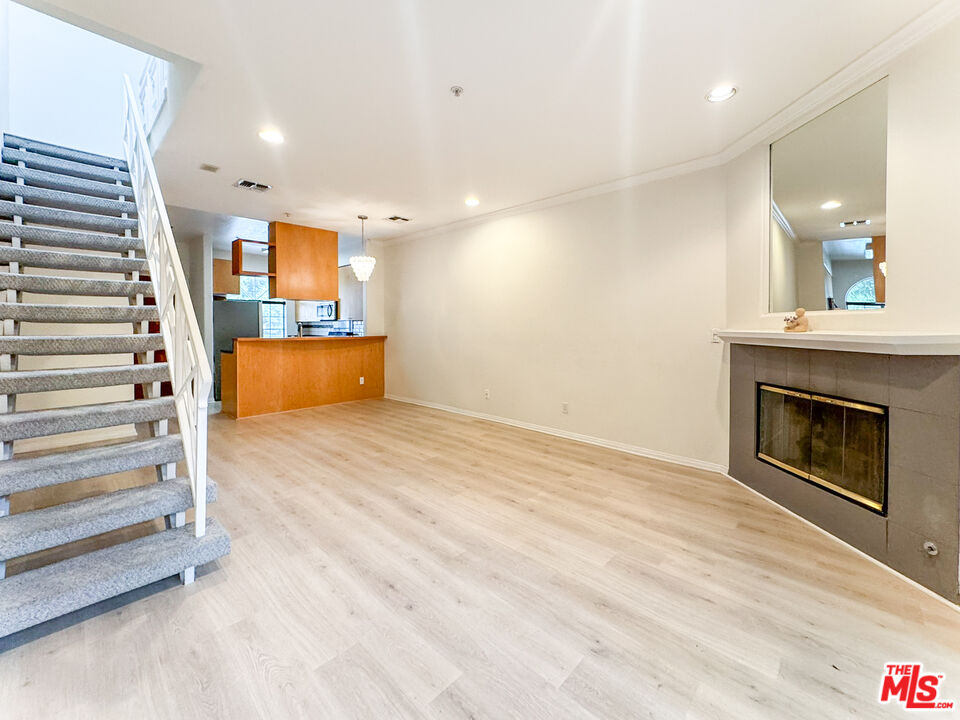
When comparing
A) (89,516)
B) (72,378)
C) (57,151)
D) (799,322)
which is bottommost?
(89,516)

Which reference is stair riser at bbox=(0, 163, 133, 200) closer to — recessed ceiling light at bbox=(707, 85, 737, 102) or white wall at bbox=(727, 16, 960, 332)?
recessed ceiling light at bbox=(707, 85, 737, 102)

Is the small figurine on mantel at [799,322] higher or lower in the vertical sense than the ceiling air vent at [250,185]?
lower

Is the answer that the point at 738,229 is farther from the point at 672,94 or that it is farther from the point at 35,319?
the point at 35,319

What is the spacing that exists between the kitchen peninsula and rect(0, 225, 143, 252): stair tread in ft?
7.34

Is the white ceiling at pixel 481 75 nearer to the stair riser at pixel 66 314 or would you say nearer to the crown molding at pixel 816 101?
the crown molding at pixel 816 101

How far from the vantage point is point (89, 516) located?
1.92 m

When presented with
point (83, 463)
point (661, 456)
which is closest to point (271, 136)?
point (83, 463)

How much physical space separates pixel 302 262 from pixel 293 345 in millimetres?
1205

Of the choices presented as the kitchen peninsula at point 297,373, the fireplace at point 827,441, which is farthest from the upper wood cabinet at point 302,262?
the fireplace at point 827,441

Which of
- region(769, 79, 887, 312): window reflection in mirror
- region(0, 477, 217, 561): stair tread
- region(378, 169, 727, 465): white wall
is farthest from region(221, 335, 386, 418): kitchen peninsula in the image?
region(769, 79, 887, 312): window reflection in mirror

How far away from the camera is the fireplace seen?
89.0 inches

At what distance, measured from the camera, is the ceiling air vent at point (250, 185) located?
13.6ft

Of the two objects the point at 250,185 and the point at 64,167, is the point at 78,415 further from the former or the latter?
the point at 64,167

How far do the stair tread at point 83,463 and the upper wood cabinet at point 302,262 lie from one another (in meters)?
3.86
